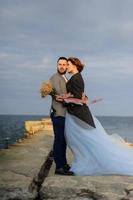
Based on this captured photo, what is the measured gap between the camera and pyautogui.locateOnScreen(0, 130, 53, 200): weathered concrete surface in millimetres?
6887

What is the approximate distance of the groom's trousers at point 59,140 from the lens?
8641mm

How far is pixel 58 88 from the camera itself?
8.65m

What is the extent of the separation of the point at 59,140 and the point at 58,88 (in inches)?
34.1

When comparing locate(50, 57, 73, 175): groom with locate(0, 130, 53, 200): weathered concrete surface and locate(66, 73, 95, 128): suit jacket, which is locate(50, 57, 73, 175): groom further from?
locate(0, 130, 53, 200): weathered concrete surface

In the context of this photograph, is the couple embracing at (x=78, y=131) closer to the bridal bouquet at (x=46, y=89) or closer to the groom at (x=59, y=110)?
the groom at (x=59, y=110)

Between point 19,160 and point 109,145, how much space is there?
1729 mm

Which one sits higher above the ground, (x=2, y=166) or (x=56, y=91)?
(x=56, y=91)

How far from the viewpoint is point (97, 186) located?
7078 mm

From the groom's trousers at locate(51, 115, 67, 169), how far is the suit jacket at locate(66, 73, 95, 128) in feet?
0.81

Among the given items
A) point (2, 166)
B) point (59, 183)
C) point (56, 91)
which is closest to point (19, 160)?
point (2, 166)

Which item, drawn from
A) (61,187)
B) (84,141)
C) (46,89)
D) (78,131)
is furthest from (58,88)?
(61,187)

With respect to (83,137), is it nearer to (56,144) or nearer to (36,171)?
(56,144)

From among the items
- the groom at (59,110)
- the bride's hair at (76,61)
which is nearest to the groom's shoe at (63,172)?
the groom at (59,110)

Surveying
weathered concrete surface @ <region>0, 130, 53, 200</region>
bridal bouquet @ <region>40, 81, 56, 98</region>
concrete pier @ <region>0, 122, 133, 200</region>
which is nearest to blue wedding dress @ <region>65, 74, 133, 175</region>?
bridal bouquet @ <region>40, 81, 56, 98</region>
